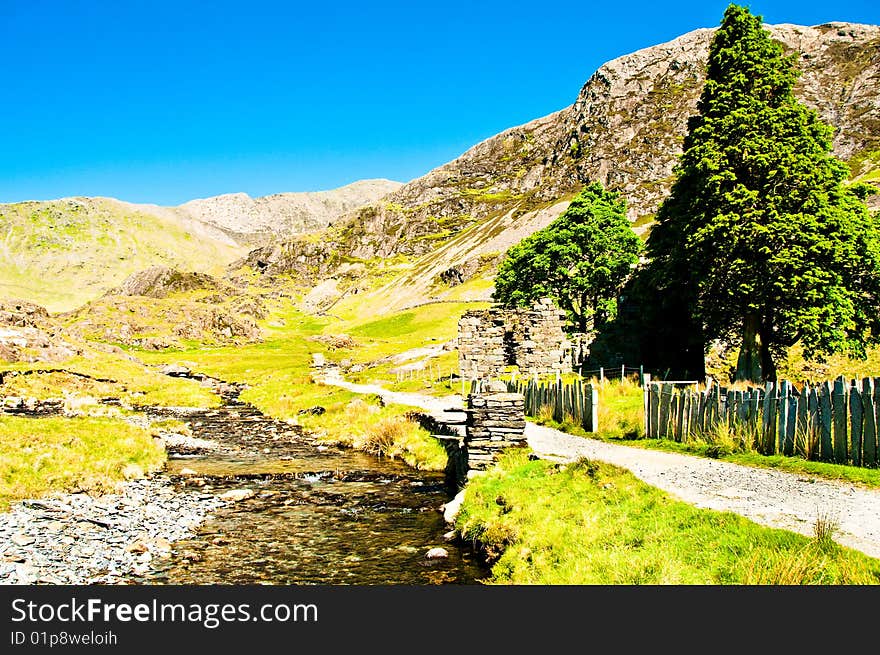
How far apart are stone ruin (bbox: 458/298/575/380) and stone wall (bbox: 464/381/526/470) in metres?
23.6

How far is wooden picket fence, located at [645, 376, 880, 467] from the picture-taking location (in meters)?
13.9

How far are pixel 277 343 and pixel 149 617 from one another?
384ft

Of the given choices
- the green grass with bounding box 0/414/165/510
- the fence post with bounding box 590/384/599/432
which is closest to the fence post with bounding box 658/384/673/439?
the fence post with bounding box 590/384/599/432

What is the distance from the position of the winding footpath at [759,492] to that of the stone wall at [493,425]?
1.09m

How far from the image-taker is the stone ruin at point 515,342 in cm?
4306

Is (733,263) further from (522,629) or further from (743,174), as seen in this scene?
(522,629)

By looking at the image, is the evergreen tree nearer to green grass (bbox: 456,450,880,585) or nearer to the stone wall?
the stone wall

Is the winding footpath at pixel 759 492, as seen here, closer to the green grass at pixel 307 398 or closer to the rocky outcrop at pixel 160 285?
the green grass at pixel 307 398

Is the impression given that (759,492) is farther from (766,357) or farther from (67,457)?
(766,357)

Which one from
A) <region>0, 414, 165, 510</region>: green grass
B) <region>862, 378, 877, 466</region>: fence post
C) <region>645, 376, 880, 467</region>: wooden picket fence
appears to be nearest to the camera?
<region>862, 378, 877, 466</region>: fence post

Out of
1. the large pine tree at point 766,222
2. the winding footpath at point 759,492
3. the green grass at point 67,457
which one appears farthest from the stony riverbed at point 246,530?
the large pine tree at point 766,222

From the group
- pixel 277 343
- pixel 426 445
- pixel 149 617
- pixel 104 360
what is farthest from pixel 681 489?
pixel 277 343

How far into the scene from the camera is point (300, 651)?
22.6 feet

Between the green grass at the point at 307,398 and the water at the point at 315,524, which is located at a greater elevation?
the green grass at the point at 307,398
